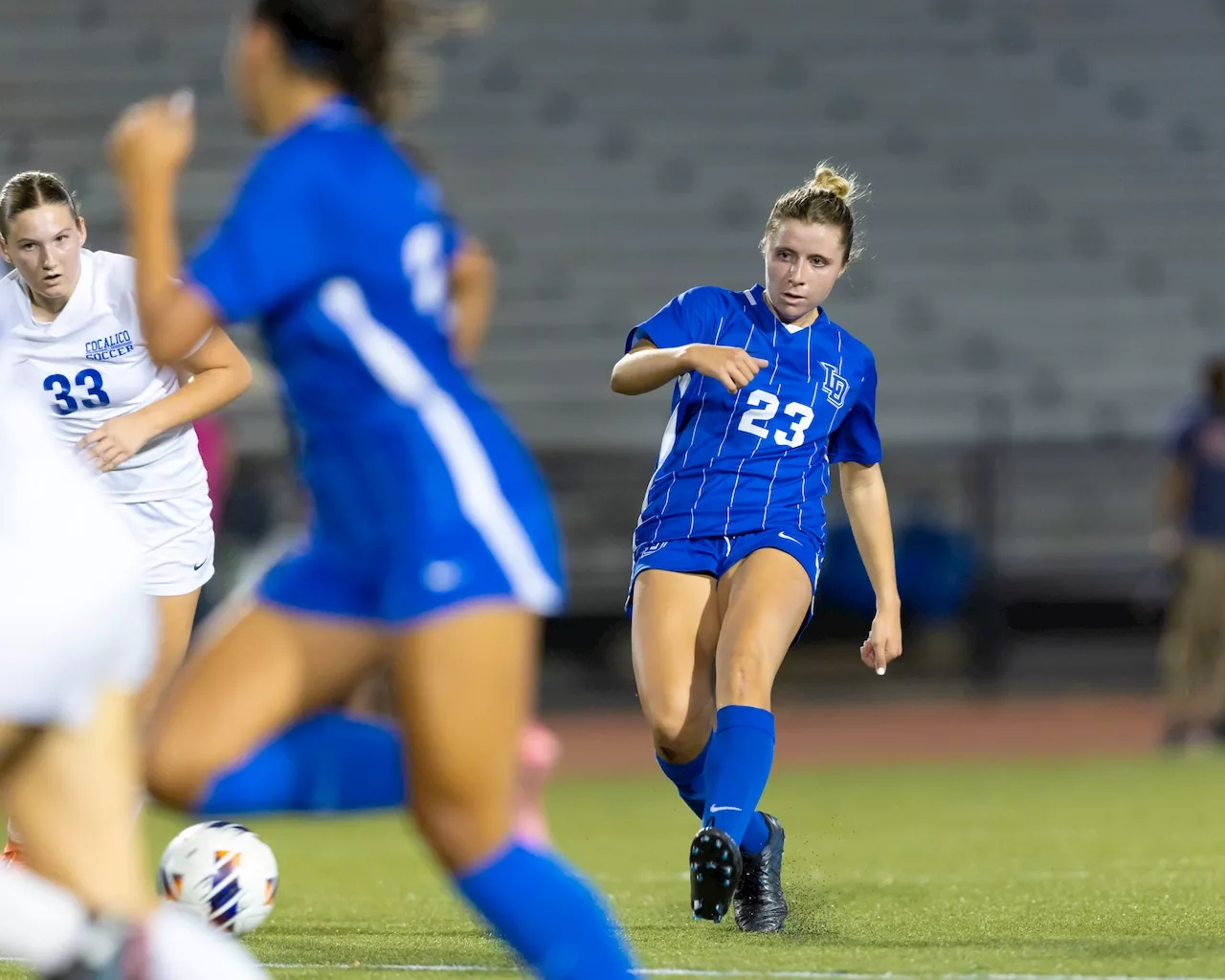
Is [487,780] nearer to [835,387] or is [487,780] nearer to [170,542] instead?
[170,542]

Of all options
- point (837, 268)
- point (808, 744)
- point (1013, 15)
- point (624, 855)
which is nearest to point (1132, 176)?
point (1013, 15)

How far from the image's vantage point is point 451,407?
3.27m

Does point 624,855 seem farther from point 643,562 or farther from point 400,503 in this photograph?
point 400,503

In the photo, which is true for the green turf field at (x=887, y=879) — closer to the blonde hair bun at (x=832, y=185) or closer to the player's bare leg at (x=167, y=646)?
the player's bare leg at (x=167, y=646)

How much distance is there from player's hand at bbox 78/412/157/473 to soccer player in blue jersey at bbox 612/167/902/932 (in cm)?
127

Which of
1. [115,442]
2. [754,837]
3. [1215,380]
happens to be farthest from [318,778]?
[1215,380]

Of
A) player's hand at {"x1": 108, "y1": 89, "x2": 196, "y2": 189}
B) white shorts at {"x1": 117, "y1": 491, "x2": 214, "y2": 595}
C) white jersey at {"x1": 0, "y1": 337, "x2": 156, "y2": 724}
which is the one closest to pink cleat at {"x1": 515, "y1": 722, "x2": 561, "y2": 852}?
white jersey at {"x1": 0, "y1": 337, "x2": 156, "y2": 724}

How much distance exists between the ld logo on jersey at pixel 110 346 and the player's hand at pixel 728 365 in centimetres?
168

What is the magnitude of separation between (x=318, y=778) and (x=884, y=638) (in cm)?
255

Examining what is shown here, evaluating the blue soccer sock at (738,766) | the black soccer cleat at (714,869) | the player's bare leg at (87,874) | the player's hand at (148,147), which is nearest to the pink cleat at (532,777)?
the player's bare leg at (87,874)

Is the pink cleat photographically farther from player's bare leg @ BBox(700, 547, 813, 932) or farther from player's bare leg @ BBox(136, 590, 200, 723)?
player's bare leg @ BBox(136, 590, 200, 723)

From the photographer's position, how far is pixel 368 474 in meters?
3.26

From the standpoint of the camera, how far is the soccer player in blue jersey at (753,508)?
18.0ft

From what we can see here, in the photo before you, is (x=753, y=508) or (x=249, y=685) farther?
(x=753, y=508)
